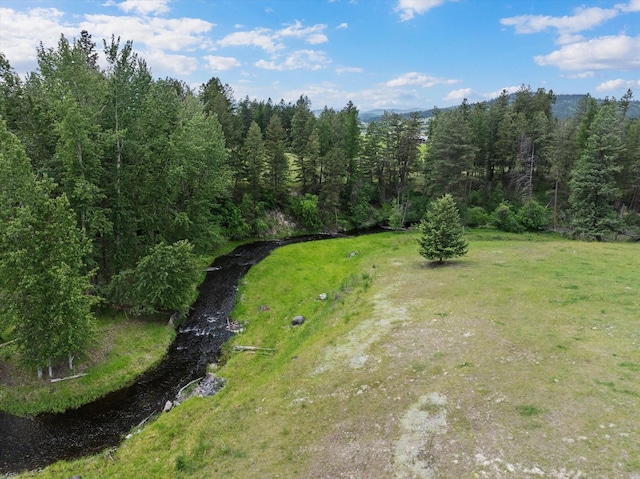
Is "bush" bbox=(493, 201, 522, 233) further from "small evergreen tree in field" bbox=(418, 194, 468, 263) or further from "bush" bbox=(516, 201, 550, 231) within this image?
"small evergreen tree in field" bbox=(418, 194, 468, 263)

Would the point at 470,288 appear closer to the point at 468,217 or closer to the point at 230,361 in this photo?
the point at 230,361

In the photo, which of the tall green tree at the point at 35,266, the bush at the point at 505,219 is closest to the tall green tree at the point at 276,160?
the bush at the point at 505,219

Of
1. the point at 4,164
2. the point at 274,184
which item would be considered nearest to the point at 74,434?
the point at 4,164

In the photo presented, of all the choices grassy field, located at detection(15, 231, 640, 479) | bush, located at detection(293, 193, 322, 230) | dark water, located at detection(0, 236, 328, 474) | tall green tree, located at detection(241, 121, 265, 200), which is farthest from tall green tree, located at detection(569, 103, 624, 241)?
dark water, located at detection(0, 236, 328, 474)

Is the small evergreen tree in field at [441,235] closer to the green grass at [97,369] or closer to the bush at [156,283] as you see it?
the bush at [156,283]

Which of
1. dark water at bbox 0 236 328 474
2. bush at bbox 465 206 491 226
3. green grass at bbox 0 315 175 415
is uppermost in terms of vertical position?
bush at bbox 465 206 491 226
